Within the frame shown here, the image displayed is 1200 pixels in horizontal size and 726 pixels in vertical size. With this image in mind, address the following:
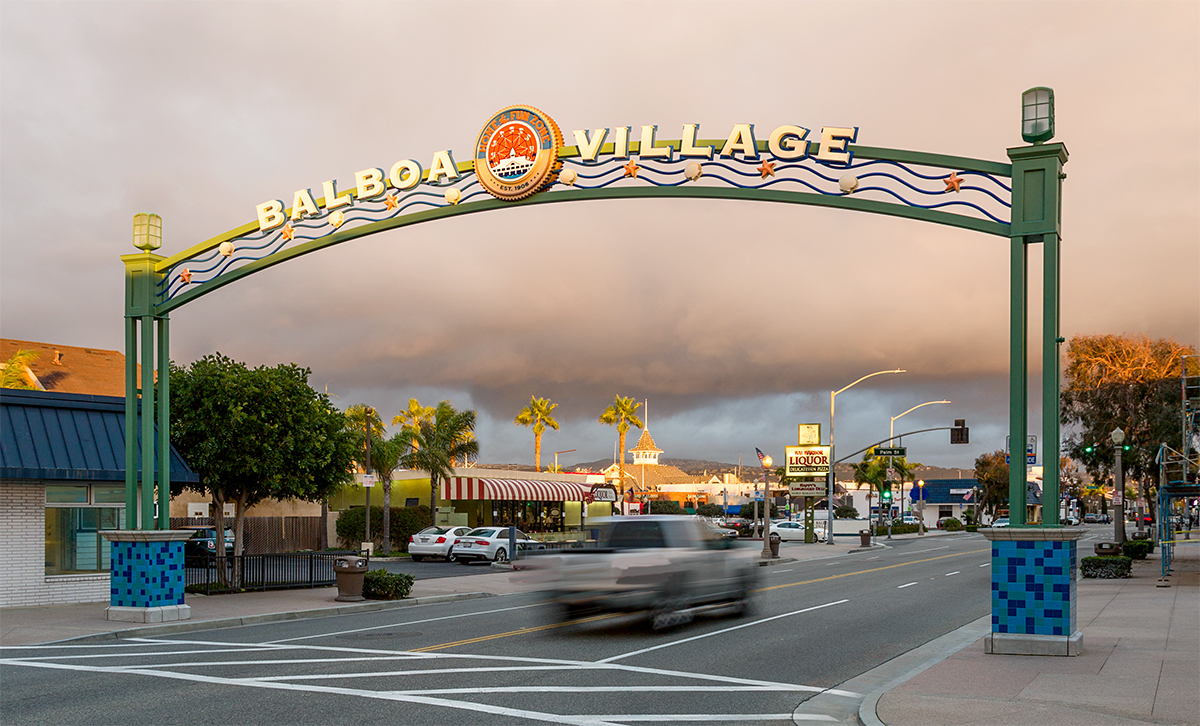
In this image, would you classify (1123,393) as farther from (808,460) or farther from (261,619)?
(261,619)

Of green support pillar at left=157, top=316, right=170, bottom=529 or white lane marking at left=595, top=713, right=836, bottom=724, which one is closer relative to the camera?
white lane marking at left=595, top=713, right=836, bottom=724

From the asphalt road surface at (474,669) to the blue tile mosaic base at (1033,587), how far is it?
1855mm

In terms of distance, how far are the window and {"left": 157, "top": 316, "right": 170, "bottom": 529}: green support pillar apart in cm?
504

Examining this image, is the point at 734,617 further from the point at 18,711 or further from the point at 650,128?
the point at 18,711

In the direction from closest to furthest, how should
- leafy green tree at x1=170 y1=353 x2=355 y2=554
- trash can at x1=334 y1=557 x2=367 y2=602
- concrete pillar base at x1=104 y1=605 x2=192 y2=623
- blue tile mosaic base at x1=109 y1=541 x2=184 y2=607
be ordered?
concrete pillar base at x1=104 y1=605 x2=192 y2=623
blue tile mosaic base at x1=109 y1=541 x2=184 y2=607
trash can at x1=334 y1=557 x2=367 y2=602
leafy green tree at x1=170 y1=353 x2=355 y2=554

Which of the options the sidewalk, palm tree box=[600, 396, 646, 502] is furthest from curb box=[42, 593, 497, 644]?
palm tree box=[600, 396, 646, 502]

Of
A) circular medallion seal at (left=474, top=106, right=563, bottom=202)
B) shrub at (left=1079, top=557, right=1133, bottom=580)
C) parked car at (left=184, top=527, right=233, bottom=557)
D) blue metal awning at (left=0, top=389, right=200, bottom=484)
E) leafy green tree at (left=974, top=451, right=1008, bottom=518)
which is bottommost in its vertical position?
leafy green tree at (left=974, top=451, right=1008, bottom=518)

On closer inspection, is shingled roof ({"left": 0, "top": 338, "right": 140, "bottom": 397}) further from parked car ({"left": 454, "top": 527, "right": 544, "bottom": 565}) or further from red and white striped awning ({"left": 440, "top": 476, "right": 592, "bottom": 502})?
parked car ({"left": 454, "top": 527, "right": 544, "bottom": 565})

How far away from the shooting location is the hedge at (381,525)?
5181 centimetres

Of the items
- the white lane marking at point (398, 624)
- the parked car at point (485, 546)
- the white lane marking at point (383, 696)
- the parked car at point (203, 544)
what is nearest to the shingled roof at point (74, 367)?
the parked car at point (203, 544)

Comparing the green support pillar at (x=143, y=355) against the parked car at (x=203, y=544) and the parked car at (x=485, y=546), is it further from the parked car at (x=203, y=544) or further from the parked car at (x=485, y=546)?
the parked car at (x=485, y=546)

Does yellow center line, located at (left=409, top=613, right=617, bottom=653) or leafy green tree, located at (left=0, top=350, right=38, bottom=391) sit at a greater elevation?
leafy green tree, located at (left=0, top=350, right=38, bottom=391)

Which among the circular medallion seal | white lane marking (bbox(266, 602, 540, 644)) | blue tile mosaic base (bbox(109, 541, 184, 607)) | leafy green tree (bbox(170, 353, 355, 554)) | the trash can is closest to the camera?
white lane marking (bbox(266, 602, 540, 644))

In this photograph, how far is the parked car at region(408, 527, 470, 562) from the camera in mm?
41344
